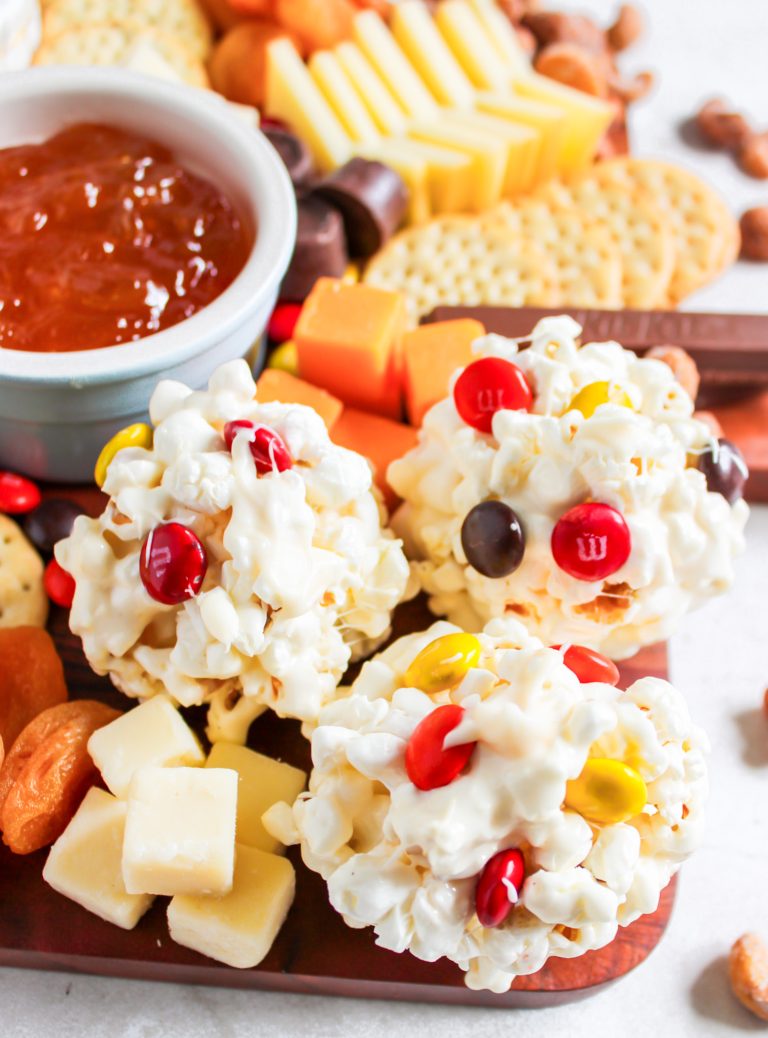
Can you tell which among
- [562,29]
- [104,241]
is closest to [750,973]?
[104,241]

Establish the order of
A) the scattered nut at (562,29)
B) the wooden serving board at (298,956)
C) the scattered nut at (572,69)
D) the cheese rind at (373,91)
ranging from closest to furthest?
the wooden serving board at (298,956)
the cheese rind at (373,91)
the scattered nut at (572,69)
the scattered nut at (562,29)

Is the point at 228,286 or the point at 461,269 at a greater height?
the point at 228,286

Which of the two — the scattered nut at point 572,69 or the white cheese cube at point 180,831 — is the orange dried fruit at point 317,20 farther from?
the white cheese cube at point 180,831

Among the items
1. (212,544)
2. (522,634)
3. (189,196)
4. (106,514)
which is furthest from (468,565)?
(189,196)

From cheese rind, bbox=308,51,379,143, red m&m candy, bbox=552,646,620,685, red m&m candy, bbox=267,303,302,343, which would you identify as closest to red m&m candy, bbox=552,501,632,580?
red m&m candy, bbox=552,646,620,685

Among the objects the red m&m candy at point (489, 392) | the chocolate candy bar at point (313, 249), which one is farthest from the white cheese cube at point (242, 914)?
the chocolate candy bar at point (313, 249)

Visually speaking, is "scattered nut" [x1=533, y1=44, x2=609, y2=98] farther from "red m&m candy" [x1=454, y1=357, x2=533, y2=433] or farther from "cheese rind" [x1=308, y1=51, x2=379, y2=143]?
"red m&m candy" [x1=454, y1=357, x2=533, y2=433]

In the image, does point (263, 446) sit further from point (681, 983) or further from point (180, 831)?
point (681, 983)
